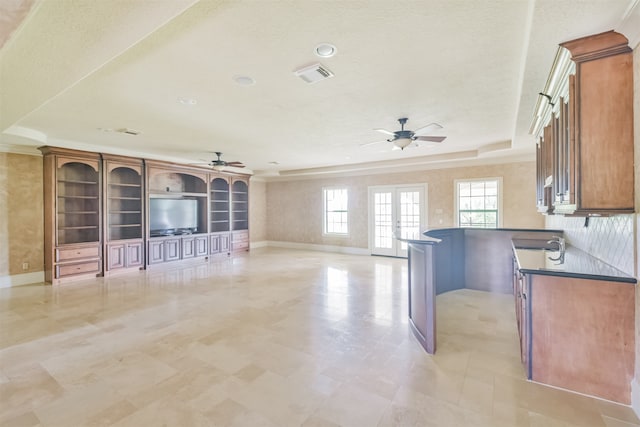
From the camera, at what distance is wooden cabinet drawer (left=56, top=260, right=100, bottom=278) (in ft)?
18.9

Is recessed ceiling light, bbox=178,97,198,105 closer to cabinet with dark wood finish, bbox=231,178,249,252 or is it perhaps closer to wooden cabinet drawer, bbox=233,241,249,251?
cabinet with dark wood finish, bbox=231,178,249,252

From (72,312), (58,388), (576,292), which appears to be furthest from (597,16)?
(72,312)

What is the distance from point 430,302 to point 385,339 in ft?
2.35

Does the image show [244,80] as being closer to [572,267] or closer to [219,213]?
[572,267]

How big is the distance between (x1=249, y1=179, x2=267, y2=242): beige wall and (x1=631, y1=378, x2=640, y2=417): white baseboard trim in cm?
979

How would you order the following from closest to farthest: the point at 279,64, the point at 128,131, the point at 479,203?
the point at 279,64 → the point at 128,131 → the point at 479,203

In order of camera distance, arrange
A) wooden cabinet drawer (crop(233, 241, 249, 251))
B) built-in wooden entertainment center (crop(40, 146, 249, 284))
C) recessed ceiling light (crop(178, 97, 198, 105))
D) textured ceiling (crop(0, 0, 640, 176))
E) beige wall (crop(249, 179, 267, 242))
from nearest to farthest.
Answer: textured ceiling (crop(0, 0, 640, 176)) < recessed ceiling light (crop(178, 97, 198, 105)) < built-in wooden entertainment center (crop(40, 146, 249, 284)) < wooden cabinet drawer (crop(233, 241, 249, 251)) < beige wall (crop(249, 179, 267, 242))

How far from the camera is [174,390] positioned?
2314 millimetres

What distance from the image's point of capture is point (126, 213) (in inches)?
280

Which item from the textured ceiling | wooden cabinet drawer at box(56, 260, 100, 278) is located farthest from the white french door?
wooden cabinet drawer at box(56, 260, 100, 278)

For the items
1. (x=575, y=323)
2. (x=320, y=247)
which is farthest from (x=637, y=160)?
(x=320, y=247)

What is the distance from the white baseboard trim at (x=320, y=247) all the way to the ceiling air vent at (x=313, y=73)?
266 inches

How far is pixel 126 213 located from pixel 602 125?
334 inches

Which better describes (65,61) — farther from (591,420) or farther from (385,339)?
(591,420)
